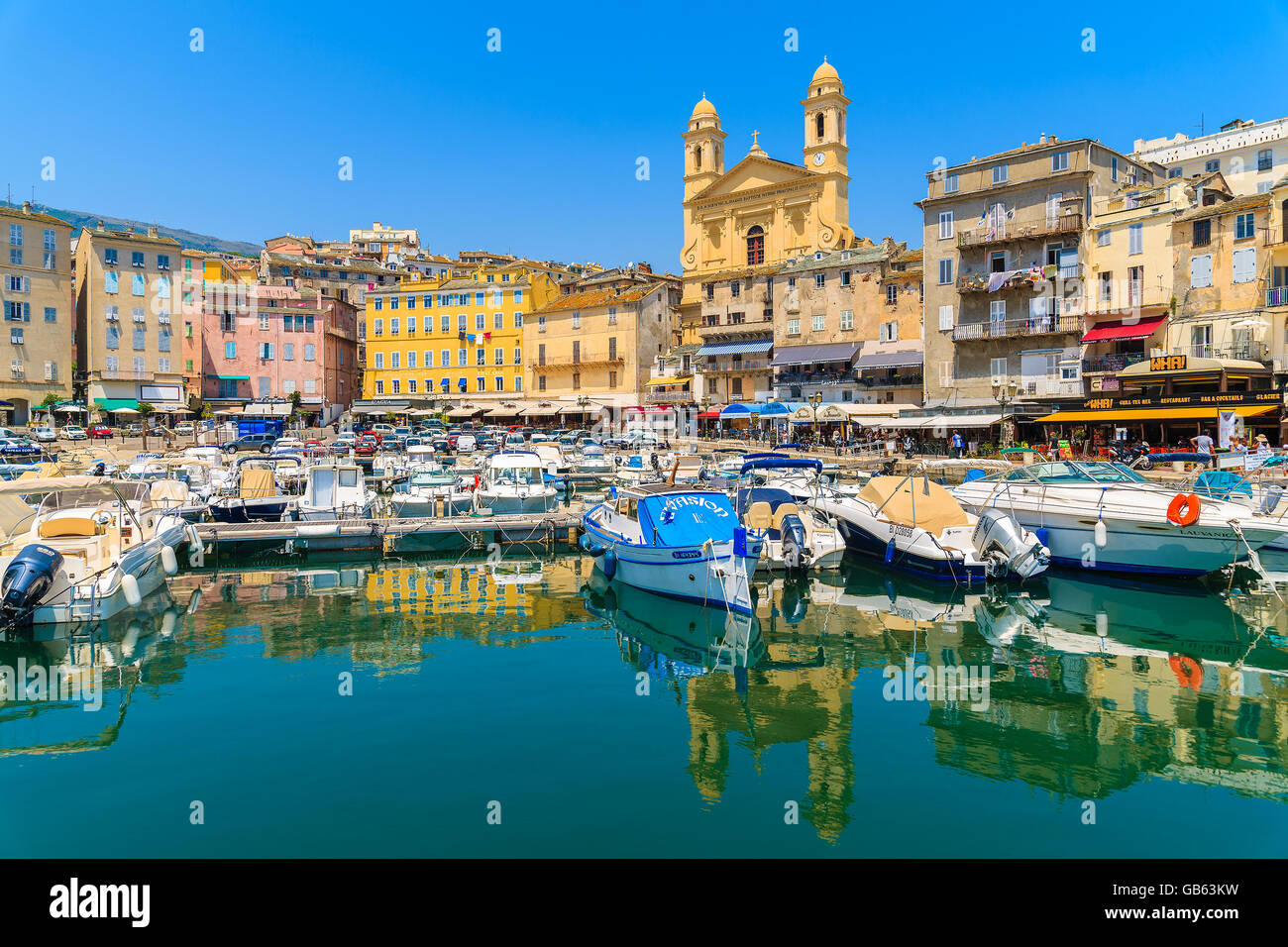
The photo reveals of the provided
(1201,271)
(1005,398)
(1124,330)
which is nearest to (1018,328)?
(1005,398)

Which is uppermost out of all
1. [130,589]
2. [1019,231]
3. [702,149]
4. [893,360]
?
[702,149]

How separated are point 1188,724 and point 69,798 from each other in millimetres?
14506

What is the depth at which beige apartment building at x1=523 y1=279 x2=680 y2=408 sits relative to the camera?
75125mm

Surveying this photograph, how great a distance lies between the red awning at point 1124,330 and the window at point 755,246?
3316 cm

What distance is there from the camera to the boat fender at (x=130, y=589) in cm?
1806

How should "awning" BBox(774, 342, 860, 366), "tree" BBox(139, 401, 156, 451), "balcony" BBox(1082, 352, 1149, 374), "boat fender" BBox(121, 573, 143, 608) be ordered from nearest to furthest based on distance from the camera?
1. "boat fender" BBox(121, 573, 143, 608)
2. "balcony" BBox(1082, 352, 1149, 374)
3. "awning" BBox(774, 342, 860, 366)
4. "tree" BBox(139, 401, 156, 451)

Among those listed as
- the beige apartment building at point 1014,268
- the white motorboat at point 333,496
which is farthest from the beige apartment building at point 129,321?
the beige apartment building at point 1014,268

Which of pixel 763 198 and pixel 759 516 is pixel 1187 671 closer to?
pixel 759 516

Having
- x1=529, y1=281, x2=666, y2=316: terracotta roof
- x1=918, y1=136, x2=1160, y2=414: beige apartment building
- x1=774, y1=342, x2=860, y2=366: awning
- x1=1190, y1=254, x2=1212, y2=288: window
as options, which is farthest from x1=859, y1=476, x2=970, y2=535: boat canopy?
x1=529, y1=281, x2=666, y2=316: terracotta roof

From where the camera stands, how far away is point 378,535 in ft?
88.7

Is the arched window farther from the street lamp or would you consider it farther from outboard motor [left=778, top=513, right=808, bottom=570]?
outboard motor [left=778, top=513, right=808, bottom=570]

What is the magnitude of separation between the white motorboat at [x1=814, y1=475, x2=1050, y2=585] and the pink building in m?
63.7

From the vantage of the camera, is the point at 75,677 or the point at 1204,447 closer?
the point at 75,677

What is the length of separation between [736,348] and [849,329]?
908 centimetres
